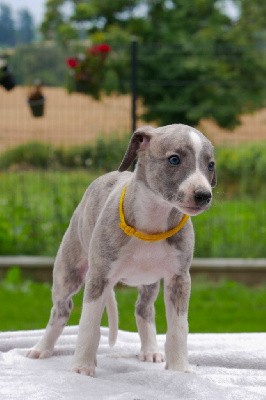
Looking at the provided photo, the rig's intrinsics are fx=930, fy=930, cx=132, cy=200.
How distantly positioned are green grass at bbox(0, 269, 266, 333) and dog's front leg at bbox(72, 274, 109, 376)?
2586 mm

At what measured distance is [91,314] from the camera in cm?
300

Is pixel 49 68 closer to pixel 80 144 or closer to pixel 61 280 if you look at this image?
pixel 80 144

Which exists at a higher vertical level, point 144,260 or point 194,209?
point 194,209

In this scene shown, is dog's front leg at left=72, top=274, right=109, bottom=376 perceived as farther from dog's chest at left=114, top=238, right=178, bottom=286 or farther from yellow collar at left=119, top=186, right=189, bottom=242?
yellow collar at left=119, top=186, right=189, bottom=242

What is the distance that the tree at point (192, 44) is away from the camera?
14352 mm

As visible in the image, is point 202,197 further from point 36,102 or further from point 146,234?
point 36,102

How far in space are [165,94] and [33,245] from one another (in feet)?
22.8

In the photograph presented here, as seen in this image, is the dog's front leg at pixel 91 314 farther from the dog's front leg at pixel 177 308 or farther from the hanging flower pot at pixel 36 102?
the hanging flower pot at pixel 36 102

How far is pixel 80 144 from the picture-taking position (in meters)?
8.20

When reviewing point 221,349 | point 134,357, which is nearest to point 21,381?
point 134,357

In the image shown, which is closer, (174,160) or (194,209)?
(194,209)

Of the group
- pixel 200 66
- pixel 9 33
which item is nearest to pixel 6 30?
pixel 9 33

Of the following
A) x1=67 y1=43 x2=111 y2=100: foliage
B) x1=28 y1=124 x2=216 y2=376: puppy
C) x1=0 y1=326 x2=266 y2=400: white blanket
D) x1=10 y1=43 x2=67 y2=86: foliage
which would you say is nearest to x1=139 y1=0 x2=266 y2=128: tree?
x1=10 y1=43 x2=67 y2=86: foliage

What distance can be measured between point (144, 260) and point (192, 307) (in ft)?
11.4
